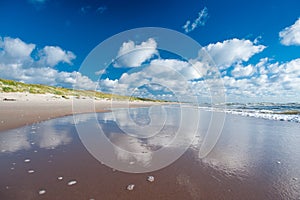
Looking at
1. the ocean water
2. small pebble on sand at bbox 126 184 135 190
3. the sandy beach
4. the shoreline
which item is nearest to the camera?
the sandy beach

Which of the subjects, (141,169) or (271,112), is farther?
(271,112)

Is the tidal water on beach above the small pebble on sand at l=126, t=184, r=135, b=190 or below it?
above

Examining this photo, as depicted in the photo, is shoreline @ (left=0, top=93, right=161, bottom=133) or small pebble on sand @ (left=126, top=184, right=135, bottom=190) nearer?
small pebble on sand @ (left=126, top=184, right=135, bottom=190)

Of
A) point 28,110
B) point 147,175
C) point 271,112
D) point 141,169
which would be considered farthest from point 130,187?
point 271,112

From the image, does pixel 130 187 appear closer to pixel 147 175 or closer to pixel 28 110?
pixel 147 175

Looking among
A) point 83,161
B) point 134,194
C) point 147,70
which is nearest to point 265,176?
point 134,194

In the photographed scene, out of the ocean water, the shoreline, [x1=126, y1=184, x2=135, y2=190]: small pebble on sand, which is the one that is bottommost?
[x1=126, y1=184, x2=135, y2=190]: small pebble on sand

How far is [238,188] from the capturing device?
3.03m

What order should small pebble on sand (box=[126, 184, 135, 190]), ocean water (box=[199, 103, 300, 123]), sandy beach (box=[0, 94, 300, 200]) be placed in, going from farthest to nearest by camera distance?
ocean water (box=[199, 103, 300, 123]) < small pebble on sand (box=[126, 184, 135, 190]) < sandy beach (box=[0, 94, 300, 200])

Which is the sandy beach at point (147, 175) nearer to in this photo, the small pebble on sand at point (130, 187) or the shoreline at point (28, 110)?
the small pebble on sand at point (130, 187)

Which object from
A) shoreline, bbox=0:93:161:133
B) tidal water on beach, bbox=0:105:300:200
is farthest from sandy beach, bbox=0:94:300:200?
shoreline, bbox=0:93:161:133

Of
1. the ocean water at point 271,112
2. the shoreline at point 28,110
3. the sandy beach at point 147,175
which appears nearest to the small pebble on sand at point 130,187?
the sandy beach at point 147,175

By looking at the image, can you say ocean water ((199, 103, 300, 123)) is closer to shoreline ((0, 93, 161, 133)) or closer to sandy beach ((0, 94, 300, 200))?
sandy beach ((0, 94, 300, 200))

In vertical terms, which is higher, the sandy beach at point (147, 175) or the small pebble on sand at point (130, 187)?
the sandy beach at point (147, 175)
